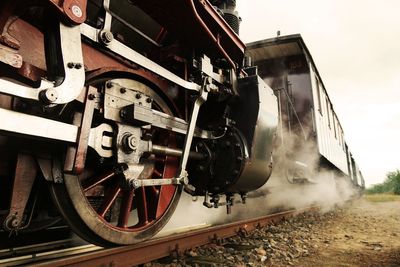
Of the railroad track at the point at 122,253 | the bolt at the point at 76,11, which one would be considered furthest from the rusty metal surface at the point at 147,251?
the bolt at the point at 76,11

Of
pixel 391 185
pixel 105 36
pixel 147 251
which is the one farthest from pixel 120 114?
pixel 391 185

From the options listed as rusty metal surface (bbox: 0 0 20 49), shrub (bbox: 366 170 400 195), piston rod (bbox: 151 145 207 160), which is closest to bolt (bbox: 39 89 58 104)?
rusty metal surface (bbox: 0 0 20 49)

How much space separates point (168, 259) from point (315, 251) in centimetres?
148

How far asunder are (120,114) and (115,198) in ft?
2.29

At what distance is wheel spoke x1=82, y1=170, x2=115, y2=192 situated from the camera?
2060mm

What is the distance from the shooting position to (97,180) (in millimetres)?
2150

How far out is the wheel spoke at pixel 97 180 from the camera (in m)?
2.06

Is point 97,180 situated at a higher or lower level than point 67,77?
lower

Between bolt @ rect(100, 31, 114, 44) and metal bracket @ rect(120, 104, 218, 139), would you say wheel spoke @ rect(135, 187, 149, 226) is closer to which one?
metal bracket @ rect(120, 104, 218, 139)

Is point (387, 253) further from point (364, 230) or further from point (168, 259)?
point (168, 259)

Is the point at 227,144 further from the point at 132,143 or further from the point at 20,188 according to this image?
the point at 20,188

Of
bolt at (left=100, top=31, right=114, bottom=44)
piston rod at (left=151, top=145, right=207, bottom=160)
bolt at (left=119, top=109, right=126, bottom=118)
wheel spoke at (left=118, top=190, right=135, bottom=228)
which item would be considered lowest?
wheel spoke at (left=118, top=190, right=135, bottom=228)

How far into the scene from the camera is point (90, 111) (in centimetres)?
164

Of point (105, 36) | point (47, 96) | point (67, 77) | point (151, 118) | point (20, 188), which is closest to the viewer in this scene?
point (47, 96)
